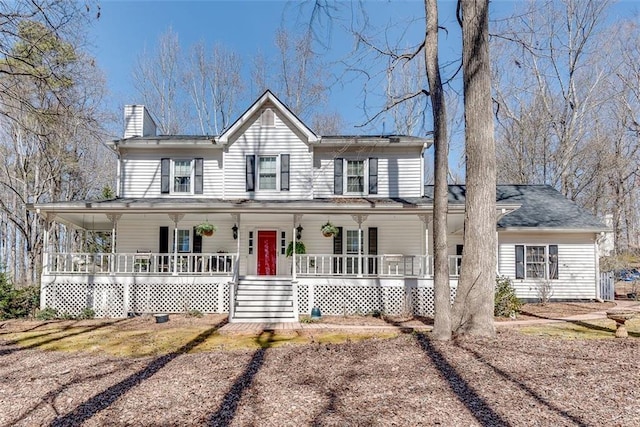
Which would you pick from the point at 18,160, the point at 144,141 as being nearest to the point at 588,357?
the point at 144,141

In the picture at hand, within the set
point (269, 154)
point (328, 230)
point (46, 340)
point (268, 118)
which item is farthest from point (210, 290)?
point (268, 118)

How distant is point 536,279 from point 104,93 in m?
24.2

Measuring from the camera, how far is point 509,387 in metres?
5.00

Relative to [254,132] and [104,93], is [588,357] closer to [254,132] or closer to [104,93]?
[254,132]

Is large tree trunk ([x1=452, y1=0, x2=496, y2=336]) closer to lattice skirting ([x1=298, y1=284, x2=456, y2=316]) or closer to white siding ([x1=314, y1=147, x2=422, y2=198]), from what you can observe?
lattice skirting ([x1=298, y1=284, x2=456, y2=316])

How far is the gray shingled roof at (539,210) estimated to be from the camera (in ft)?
49.8

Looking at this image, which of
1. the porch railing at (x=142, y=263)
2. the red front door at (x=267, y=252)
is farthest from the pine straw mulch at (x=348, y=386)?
the red front door at (x=267, y=252)

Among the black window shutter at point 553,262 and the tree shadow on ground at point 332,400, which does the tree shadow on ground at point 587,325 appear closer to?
the black window shutter at point 553,262

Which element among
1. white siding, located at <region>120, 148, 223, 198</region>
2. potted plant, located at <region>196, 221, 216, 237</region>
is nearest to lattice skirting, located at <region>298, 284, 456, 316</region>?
potted plant, located at <region>196, 221, 216, 237</region>

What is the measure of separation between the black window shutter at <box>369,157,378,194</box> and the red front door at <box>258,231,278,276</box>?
426 cm

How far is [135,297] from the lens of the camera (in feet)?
42.0

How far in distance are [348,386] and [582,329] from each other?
25.1 feet

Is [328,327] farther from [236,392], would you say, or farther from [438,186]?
[236,392]

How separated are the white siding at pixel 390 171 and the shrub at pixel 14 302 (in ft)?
35.1
